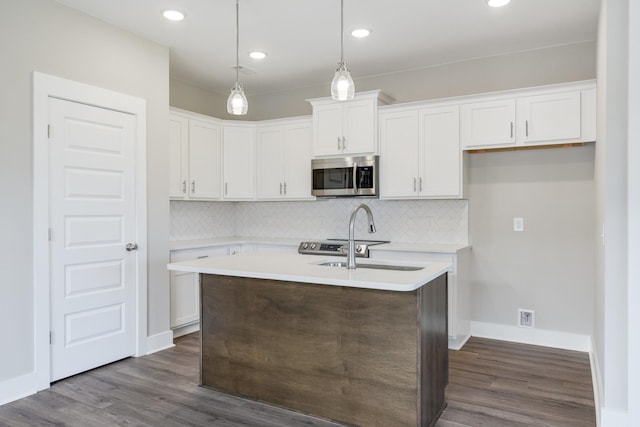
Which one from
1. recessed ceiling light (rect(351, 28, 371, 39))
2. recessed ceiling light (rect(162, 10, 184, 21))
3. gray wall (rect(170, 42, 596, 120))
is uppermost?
recessed ceiling light (rect(351, 28, 371, 39))

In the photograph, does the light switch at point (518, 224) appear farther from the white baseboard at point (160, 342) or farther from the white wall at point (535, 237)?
the white baseboard at point (160, 342)

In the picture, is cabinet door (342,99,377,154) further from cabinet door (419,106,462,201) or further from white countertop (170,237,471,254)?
white countertop (170,237,471,254)

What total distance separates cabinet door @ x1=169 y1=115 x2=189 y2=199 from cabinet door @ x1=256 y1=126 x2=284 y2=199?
0.92 m

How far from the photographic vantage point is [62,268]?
3281 mm

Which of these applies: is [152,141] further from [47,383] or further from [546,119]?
[546,119]

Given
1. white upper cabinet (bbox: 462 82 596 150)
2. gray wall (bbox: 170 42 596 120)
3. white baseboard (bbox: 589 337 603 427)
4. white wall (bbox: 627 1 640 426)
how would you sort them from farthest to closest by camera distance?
gray wall (bbox: 170 42 596 120), white upper cabinet (bbox: 462 82 596 150), white baseboard (bbox: 589 337 603 427), white wall (bbox: 627 1 640 426)

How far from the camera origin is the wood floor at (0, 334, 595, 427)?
2.69 metres

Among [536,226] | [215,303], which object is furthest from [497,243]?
[215,303]

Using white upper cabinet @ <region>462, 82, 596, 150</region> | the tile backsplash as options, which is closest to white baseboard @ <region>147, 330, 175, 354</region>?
the tile backsplash

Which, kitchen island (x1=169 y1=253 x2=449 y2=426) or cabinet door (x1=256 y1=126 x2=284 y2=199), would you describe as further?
cabinet door (x1=256 y1=126 x2=284 y2=199)

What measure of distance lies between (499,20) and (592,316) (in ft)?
8.74

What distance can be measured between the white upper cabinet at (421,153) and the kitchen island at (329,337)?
1.51 meters

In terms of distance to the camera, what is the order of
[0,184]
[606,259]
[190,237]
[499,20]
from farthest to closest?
[190,237], [499,20], [0,184], [606,259]

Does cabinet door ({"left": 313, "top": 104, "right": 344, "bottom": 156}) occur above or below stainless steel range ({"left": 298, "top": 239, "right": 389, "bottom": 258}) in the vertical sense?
above
